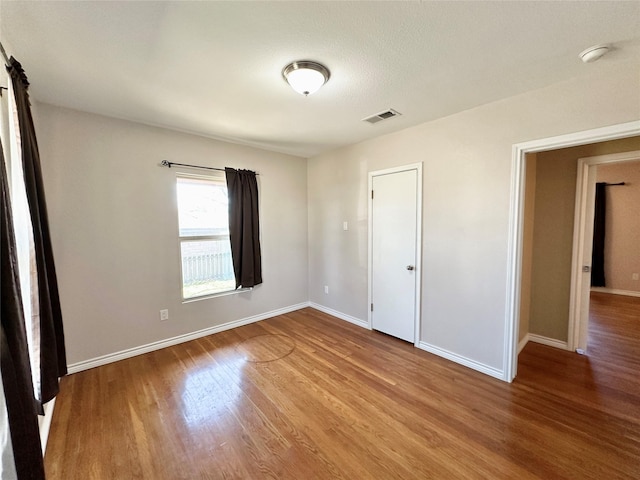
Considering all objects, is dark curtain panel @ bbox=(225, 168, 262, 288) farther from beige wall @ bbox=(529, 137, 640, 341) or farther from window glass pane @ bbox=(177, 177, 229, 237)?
beige wall @ bbox=(529, 137, 640, 341)

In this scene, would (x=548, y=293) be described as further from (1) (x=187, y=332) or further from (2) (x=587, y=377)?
(1) (x=187, y=332)

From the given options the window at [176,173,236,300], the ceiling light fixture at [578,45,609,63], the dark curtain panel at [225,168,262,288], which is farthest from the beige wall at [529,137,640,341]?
the window at [176,173,236,300]

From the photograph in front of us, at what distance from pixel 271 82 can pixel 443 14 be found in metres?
1.17

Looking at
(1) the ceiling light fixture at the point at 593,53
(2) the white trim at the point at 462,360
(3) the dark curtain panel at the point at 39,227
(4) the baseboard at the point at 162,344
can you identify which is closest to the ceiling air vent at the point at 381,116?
(1) the ceiling light fixture at the point at 593,53

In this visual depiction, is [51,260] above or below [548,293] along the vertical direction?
above

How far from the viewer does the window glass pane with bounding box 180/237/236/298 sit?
10.4ft

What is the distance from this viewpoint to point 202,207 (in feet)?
10.7

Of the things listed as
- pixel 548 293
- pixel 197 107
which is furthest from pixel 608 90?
pixel 197 107

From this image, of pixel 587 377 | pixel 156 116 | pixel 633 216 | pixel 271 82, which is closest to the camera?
pixel 271 82

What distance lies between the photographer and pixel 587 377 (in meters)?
2.31

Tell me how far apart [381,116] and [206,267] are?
272 centimetres

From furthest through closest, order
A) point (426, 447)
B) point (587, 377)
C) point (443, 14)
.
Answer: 1. point (587, 377)
2. point (426, 447)
3. point (443, 14)

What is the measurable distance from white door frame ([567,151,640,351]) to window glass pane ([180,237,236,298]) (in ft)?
13.1

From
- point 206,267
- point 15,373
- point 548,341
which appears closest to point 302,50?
point 15,373
